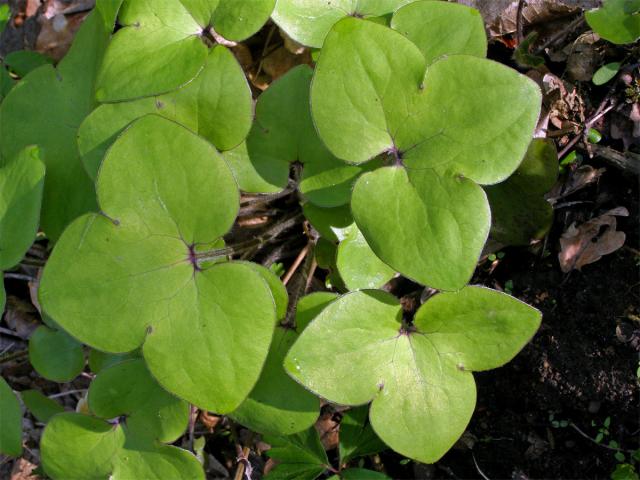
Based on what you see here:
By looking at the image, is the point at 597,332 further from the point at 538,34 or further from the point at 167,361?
the point at 167,361

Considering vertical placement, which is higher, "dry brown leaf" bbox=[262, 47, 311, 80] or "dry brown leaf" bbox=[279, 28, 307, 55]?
"dry brown leaf" bbox=[279, 28, 307, 55]

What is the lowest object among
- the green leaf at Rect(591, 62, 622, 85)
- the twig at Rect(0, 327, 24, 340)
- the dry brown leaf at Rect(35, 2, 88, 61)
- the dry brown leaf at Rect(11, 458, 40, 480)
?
the dry brown leaf at Rect(11, 458, 40, 480)

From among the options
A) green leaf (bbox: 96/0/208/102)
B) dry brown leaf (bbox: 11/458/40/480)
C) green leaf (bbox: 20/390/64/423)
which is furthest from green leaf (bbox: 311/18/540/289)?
dry brown leaf (bbox: 11/458/40/480)

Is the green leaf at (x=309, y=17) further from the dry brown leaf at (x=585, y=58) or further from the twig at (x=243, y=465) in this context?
the twig at (x=243, y=465)

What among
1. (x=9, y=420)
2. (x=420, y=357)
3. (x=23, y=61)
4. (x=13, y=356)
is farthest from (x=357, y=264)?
(x=23, y=61)

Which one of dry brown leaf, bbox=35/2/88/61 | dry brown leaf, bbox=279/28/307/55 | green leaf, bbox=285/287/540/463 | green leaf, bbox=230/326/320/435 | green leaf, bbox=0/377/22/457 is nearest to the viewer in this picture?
green leaf, bbox=285/287/540/463

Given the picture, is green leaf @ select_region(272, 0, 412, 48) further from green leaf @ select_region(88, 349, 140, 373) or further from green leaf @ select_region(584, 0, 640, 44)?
green leaf @ select_region(88, 349, 140, 373)

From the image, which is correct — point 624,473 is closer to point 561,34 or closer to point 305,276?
point 305,276

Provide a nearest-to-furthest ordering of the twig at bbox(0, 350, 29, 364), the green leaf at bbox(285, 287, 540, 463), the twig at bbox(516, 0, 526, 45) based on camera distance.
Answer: the green leaf at bbox(285, 287, 540, 463) < the twig at bbox(516, 0, 526, 45) < the twig at bbox(0, 350, 29, 364)

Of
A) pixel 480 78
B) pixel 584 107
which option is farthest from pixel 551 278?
pixel 480 78
